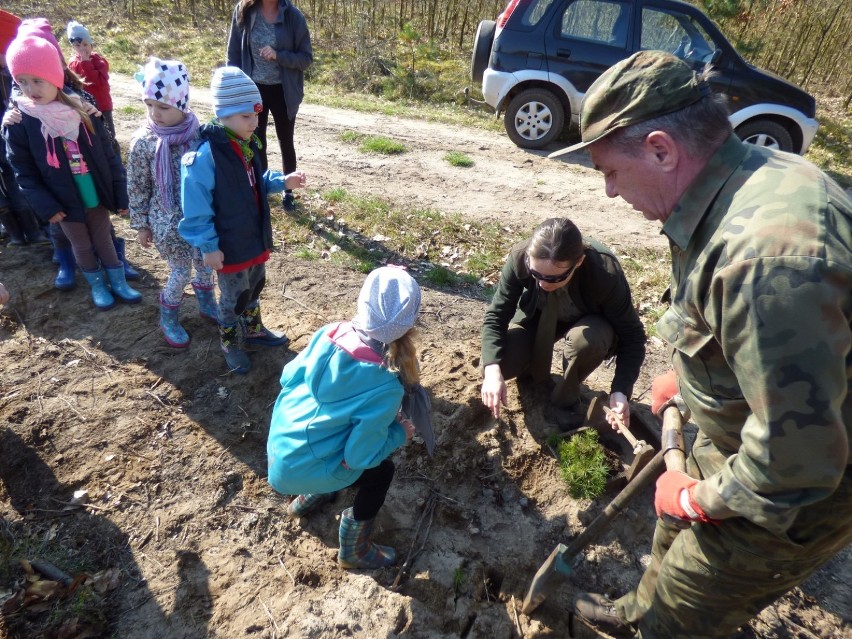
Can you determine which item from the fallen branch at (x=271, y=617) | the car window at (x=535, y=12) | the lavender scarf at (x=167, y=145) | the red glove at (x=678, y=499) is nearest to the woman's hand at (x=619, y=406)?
the red glove at (x=678, y=499)

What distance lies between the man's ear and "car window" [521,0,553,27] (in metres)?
7.65

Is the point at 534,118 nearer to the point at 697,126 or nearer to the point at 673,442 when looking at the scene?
the point at 673,442

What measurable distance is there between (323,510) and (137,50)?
1376 cm

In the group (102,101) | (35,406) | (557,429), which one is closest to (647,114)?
(557,429)

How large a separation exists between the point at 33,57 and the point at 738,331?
4124mm

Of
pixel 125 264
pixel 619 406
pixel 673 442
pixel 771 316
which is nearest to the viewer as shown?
pixel 771 316

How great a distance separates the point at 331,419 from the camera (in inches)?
89.3

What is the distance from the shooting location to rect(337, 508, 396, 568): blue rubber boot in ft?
8.73

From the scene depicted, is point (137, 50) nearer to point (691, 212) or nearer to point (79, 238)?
point (79, 238)

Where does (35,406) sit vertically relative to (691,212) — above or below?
below

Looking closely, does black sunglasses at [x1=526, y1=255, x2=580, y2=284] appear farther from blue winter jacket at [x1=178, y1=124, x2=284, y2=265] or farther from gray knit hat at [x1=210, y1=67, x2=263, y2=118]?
gray knit hat at [x1=210, y1=67, x2=263, y2=118]

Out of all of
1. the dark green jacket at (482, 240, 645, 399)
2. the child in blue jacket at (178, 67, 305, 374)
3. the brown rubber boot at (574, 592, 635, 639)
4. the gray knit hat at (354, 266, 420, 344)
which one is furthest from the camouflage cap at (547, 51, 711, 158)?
the child in blue jacket at (178, 67, 305, 374)

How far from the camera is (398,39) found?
45.5 ft

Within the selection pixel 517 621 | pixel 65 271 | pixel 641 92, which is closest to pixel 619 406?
pixel 517 621
